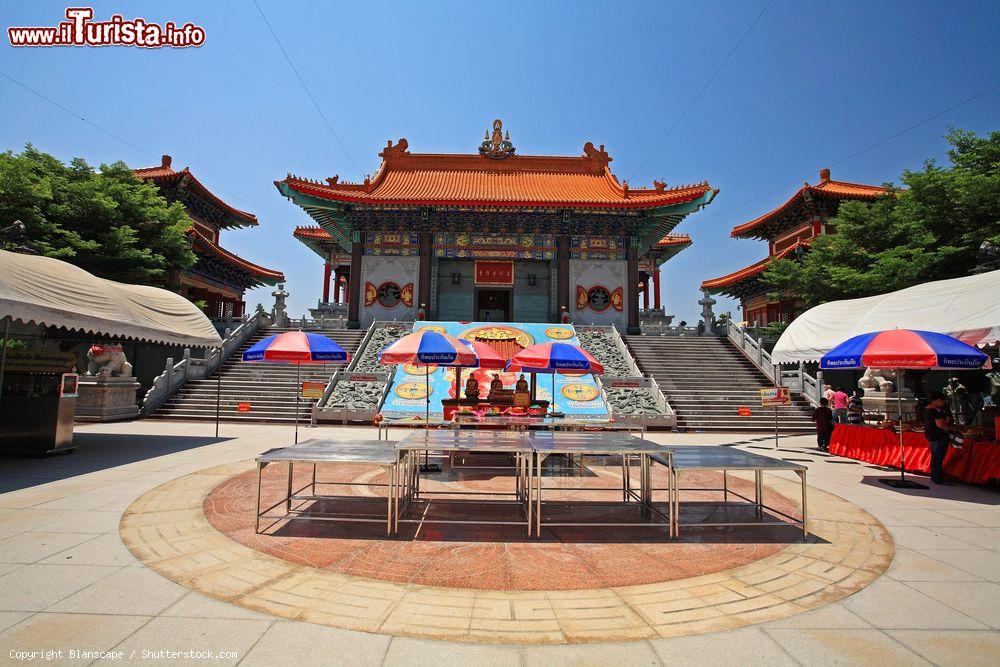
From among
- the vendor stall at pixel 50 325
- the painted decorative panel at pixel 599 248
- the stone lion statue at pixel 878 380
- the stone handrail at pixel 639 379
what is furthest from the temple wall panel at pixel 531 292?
the vendor stall at pixel 50 325

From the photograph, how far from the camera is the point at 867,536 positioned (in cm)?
472

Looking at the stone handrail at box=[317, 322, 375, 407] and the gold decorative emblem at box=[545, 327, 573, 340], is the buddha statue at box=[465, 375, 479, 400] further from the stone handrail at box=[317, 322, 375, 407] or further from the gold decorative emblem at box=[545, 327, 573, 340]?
the gold decorative emblem at box=[545, 327, 573, 340]

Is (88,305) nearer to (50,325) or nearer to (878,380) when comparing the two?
(50,325)

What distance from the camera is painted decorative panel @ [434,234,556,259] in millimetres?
23344

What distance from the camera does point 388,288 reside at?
76.0 feet

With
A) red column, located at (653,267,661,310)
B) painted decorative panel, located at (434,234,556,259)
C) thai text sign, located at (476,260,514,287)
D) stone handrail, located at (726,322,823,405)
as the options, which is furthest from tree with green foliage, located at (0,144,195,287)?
red column, located at (653,267,661,310)

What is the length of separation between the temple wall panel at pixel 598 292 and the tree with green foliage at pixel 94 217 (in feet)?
55.6

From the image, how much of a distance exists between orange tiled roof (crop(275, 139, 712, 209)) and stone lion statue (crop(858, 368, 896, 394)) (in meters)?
10.1

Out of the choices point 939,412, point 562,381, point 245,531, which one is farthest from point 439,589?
point 562,381

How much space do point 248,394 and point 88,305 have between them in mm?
8589

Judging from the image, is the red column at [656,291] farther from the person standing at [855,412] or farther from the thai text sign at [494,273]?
the person standing at [855,412]

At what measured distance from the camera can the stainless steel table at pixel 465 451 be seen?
15.3 feet

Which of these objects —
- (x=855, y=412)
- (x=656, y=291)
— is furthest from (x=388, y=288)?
(x=656, y=291)

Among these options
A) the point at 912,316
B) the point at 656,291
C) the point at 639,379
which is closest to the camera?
the point at 912,316
